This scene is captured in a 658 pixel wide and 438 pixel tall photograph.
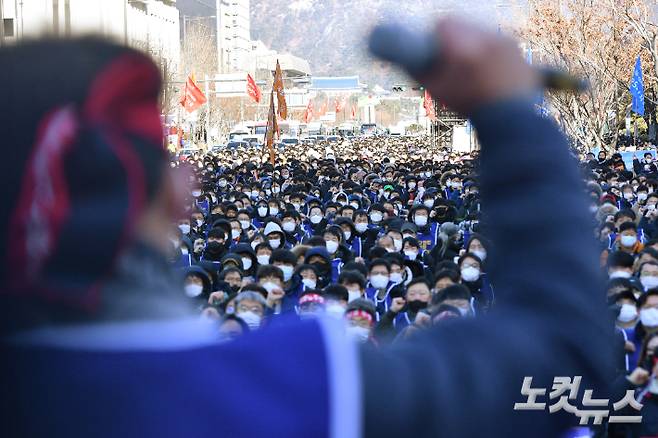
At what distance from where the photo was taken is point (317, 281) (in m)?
11.3

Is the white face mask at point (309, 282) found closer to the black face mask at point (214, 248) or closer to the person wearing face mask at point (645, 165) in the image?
the black face mask at point (214, 248)

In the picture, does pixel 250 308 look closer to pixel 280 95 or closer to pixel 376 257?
pixel 376 257

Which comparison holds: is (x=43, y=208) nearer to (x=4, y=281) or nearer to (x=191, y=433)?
(x=4, y=281)

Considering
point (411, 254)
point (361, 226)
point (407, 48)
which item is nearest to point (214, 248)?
point (411, 254)

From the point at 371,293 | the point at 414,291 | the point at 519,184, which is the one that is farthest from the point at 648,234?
the point at 519,184

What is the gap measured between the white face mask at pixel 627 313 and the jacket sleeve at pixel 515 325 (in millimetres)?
7622

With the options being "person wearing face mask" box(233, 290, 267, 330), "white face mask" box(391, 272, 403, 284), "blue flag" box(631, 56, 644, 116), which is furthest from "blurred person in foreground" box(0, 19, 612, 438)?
"blue flag" box(631, 56, 644, 116)

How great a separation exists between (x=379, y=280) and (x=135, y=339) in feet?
33.5

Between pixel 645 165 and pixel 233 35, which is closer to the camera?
pixel 645 165

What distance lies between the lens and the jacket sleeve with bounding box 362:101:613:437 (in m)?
1.25

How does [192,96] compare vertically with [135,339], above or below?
above

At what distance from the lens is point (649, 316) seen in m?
8.73

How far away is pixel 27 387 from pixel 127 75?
32 cm

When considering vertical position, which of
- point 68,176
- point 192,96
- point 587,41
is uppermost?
point 587,41
